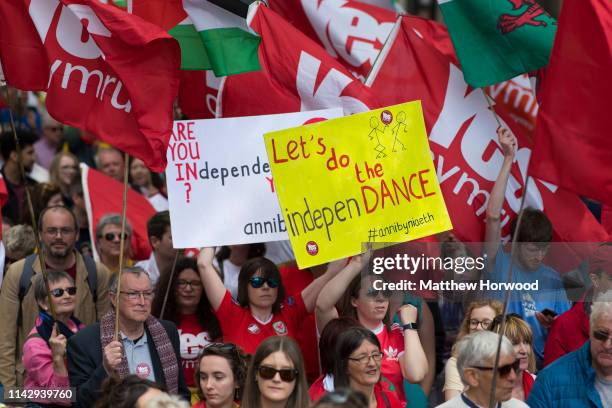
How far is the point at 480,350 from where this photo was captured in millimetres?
6949

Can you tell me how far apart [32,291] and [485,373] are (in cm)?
318

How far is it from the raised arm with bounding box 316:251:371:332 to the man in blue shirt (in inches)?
30.2

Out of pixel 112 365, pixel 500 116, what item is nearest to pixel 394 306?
pixel 112 365

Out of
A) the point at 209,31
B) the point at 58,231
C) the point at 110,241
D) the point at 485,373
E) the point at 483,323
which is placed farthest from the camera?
the point at 110,241

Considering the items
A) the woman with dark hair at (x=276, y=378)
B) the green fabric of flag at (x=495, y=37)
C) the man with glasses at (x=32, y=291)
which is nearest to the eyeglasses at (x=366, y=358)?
the woman with dark hair at (x=276, y=378)

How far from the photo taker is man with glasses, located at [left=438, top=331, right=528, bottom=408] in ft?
22.7

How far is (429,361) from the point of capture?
8.54 metres

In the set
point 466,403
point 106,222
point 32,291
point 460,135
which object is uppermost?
point 460,135

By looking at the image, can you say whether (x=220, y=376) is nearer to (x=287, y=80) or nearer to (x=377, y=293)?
(x=377, y=293)

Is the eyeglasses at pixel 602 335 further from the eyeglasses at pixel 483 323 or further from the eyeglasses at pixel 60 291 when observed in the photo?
the eyeglasses at pixel 60 291

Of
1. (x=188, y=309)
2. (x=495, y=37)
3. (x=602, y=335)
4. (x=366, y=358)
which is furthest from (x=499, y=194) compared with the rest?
(x=602, y=335)

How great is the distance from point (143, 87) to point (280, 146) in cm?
86

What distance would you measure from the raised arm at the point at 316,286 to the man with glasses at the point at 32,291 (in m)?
1.41

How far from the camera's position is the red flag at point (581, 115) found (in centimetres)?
739
